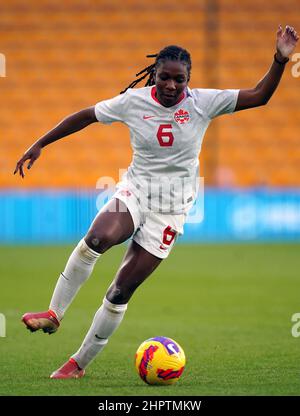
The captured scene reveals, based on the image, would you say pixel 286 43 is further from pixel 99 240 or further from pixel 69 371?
pixel 69 371

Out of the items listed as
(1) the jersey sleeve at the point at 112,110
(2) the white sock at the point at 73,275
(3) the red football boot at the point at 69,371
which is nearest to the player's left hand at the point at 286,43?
(1) the jersey sleeve at the point at 112,110

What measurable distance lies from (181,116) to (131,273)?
113 centimetres

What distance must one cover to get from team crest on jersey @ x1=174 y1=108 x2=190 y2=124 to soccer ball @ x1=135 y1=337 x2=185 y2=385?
60.8 inches

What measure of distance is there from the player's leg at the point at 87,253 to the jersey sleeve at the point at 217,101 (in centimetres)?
89

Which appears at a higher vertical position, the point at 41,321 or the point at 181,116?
the point at 181,116

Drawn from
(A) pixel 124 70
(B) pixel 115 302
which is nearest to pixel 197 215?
(A) pixel 124 70

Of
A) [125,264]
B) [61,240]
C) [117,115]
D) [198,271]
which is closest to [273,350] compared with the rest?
[125,264]

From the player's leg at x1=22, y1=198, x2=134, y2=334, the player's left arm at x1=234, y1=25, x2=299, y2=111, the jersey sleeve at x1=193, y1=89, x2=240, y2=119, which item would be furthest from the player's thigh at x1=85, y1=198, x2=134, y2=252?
the player's left arm at x1=234, y1=25, x2=299, y2=111

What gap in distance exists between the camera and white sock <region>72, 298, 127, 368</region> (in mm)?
6168

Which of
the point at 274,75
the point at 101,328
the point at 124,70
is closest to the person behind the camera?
the point at 274,75

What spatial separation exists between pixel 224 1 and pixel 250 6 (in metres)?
0.74

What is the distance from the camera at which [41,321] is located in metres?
5.86

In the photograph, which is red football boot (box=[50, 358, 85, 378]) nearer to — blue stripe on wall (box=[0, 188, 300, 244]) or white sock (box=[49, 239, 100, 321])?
white sock (box=[49, 239, 100, 321])

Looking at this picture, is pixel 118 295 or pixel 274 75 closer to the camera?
pixel 274 75
